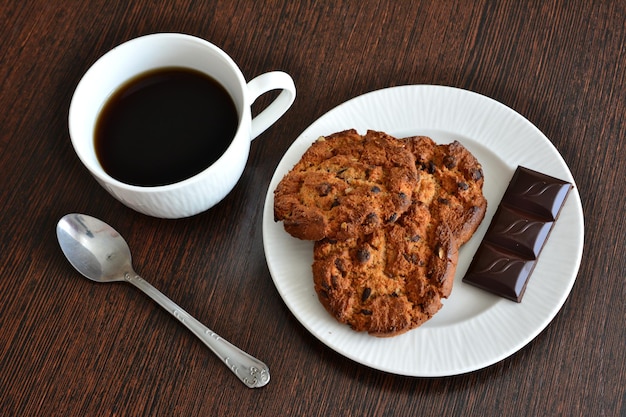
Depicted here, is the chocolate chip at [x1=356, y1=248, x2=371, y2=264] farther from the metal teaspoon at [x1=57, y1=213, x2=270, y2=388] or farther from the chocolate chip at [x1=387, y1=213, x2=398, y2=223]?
the metal teaspoon at [x1=57, y1=213, x2=270, y2=388]

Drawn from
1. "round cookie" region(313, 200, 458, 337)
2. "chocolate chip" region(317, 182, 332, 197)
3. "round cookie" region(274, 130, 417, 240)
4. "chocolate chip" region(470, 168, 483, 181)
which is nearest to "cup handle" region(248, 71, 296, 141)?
"round cookie" region(274, 130, 417, 240)

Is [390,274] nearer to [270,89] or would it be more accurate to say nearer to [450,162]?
[450,162]

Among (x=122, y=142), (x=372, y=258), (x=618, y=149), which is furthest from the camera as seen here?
(x=618, y=149)

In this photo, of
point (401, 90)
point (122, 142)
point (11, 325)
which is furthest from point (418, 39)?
point (11, 325)

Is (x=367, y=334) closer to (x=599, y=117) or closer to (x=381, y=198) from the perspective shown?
(x=381, y=198)

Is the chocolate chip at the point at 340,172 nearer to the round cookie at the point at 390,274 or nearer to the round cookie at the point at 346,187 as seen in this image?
the round cookie at the point at 346,187

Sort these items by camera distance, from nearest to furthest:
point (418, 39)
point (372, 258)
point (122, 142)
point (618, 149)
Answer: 1. point (372, 258)
2. point (122, 142)
3. point (618, 149)
4. point (418, 39)

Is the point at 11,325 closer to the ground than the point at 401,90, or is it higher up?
closer to the ground
